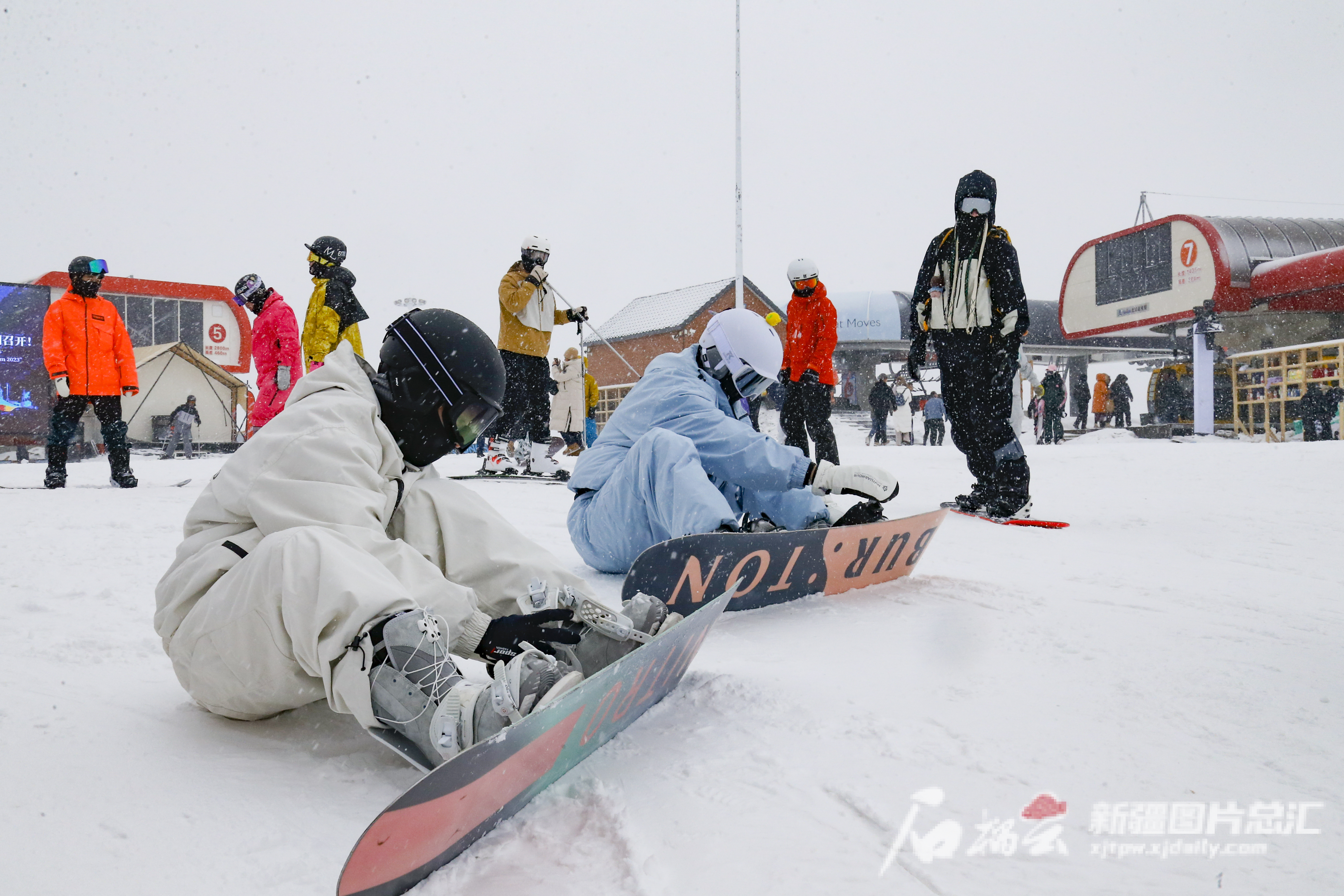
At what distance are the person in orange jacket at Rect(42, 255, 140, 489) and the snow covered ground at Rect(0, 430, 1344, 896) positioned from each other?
3759mm

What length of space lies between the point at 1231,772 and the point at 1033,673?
57 centimetres

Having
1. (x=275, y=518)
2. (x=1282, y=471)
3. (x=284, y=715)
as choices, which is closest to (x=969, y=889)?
(x=275, y=518)

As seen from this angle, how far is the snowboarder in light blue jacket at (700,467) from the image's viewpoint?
9.14ft

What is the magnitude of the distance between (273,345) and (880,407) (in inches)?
494

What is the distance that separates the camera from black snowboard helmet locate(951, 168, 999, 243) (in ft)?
15.9

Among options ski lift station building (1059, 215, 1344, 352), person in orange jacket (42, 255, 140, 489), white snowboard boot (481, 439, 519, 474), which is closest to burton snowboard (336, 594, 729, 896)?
white snowboard boot (481, 439, 519, 474)

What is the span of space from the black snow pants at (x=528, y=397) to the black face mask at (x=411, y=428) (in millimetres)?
4485

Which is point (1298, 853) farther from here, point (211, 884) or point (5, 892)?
point (5, 892)

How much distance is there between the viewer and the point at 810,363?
6480 mm

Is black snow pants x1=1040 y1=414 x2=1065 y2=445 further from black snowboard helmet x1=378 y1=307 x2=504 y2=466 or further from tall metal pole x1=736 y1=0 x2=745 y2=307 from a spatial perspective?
black snowboard helmet x1=378 y1=307 x2=504 y2=466

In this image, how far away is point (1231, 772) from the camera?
4.94 feet

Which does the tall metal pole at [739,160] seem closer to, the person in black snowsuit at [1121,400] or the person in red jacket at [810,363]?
the person in red jacket at [810,363]

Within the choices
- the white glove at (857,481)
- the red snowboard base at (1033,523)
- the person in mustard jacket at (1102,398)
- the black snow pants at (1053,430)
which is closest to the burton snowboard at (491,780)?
the white glove at (857,481)

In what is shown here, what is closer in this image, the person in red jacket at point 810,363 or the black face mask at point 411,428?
the black face mask at point 411,428
